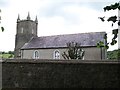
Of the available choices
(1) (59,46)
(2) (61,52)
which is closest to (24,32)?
(1) (59,46)

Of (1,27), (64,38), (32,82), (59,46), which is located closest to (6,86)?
(32,82)

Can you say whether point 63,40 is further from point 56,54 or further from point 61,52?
point 56,54

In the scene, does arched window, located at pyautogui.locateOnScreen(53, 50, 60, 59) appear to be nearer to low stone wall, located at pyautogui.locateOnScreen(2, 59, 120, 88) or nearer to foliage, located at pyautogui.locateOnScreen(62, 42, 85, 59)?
foliage, located at pyautogui.locateOnScreen(62, 42, 85, 59)

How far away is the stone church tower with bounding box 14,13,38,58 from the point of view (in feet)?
176

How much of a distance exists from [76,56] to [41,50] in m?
9.61

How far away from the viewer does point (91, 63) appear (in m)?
13.3

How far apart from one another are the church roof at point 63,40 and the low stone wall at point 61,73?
84.8 feet

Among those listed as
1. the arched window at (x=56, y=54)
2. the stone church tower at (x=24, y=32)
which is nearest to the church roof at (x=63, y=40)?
the arched window at (x=56, y=54)

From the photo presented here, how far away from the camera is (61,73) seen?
13352 mm

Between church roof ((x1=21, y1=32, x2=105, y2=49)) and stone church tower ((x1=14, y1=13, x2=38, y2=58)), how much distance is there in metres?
6.41

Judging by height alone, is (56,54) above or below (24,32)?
below

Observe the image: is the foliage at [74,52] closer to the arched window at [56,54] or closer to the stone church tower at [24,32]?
the arched window at [56,54]

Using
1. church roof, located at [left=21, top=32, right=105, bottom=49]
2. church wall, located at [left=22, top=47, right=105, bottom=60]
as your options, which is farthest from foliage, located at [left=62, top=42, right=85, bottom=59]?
church roof, located at [left=21, top=32, right=105, bottom=49]

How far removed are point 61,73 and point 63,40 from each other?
30.6 m
